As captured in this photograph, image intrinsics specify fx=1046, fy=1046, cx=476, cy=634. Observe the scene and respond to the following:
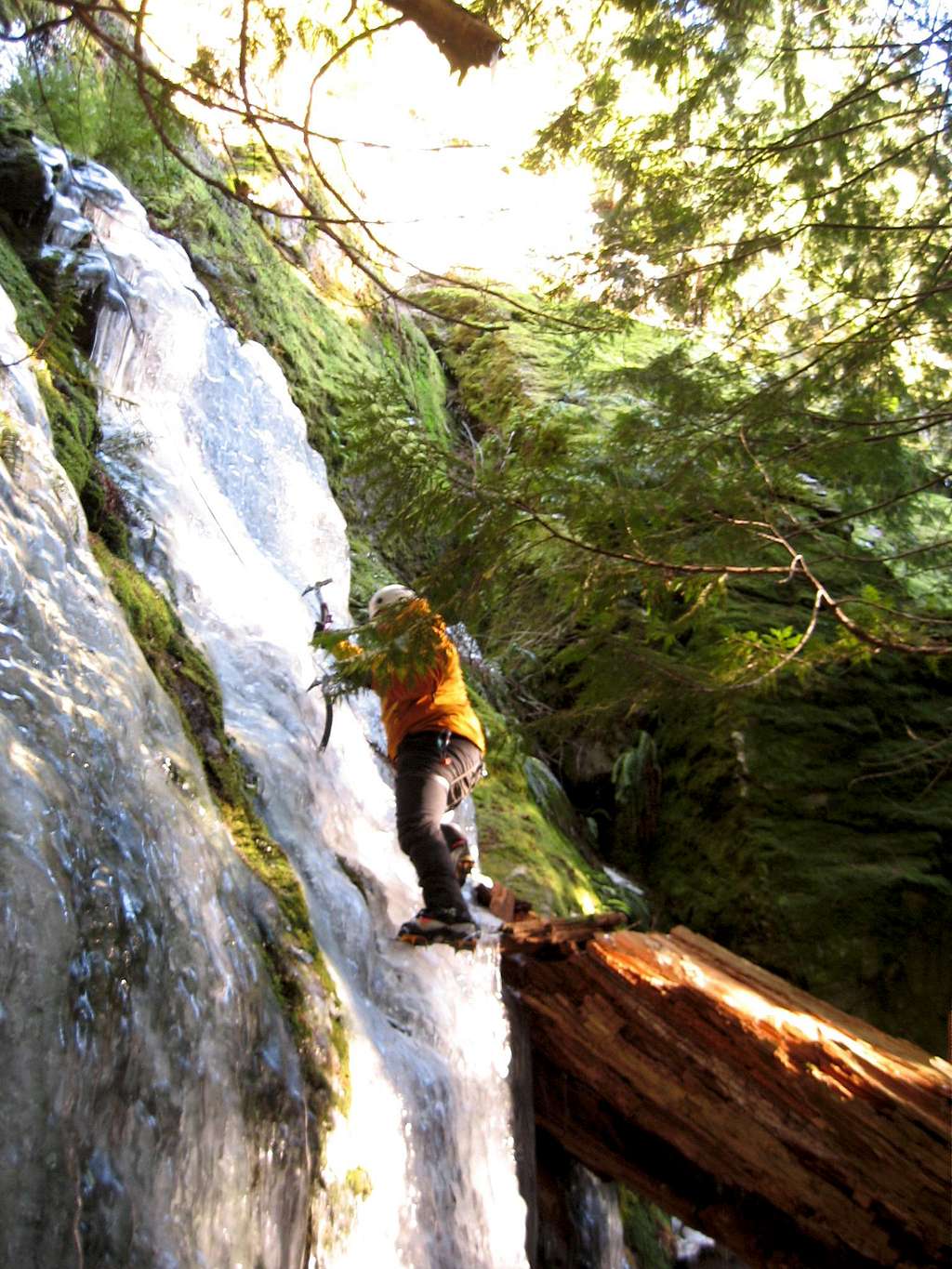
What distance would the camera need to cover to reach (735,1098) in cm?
413

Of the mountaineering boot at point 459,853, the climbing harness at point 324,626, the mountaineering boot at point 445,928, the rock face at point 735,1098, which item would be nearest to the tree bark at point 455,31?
the climbing harness at point 324,626

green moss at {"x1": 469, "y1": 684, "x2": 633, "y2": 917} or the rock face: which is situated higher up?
green moss at {"x1": 469, "y1": 684, "x2": 633, "y2": 917}

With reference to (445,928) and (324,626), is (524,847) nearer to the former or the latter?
(324,626)

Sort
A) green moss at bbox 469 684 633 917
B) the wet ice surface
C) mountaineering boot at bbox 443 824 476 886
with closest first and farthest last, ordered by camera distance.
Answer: the wet ice surface < mountaineering boot at bbox 443 824 476 886 < green moss at bbox 469 684 633 917

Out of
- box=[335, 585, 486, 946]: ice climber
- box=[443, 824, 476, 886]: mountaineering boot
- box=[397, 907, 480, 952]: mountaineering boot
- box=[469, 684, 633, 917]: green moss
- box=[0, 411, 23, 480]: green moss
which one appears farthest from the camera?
box=[469, 684, 633, 917]: green moss

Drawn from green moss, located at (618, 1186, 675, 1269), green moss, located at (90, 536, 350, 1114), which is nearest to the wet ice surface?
green moss, located at (90, 536, 350, 1114)

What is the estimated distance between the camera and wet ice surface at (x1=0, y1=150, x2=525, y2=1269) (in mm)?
2373

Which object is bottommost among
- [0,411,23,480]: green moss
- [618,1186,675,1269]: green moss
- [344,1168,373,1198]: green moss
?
[618,1186,675,1269]: green moss

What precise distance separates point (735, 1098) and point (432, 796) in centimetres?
168

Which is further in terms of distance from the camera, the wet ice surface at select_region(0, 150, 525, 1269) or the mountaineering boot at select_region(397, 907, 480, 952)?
the mountaineering boot at select_region(397, 907, 480, 952)

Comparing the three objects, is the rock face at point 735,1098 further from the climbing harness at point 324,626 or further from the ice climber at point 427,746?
the climbing harness at point 324,626

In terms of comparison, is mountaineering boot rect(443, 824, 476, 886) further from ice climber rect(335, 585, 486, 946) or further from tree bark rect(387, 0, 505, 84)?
tree bark rect(387, 0, 505, 84)

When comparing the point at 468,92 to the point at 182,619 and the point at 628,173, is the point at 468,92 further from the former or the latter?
the point at 182,619

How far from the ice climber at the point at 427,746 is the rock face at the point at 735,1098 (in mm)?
679
